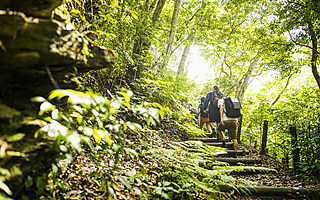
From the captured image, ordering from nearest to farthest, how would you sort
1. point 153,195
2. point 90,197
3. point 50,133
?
point 50,133 → point 90,197 → point 153,195

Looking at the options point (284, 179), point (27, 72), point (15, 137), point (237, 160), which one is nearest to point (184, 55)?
point (237, 160)

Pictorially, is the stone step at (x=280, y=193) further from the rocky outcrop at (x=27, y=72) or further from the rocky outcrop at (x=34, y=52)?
the rocky outcrop at (x=34, y=52)

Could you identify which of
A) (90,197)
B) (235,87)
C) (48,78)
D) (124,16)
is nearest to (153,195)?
(90,197)

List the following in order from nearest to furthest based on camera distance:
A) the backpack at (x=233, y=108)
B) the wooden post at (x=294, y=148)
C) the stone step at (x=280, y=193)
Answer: the stone step at (x=280, y=193)
the wooden post at (x=294, y=148)
the backpack at (x=233, y=108)

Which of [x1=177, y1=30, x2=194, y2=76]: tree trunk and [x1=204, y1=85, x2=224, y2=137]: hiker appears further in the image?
[x1=177, y1=30, x2=194, y2=76]: tree trunk

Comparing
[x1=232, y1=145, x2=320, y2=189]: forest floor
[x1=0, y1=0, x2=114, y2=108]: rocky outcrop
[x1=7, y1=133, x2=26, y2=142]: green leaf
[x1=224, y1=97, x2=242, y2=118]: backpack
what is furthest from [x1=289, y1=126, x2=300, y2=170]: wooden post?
[x1=7, y1=133, x2=26, y2=142]: green leaf

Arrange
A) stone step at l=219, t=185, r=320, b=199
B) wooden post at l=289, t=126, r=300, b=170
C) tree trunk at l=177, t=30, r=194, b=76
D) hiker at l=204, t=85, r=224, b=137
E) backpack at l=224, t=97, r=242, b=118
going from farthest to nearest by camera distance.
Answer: tree trunk at l=177, t=30, r=194, b=76, hiker at l=204, t=85, r=224, b=137, backpack at l=224, t=97, r=242, b=118, wooden post at l=289, t=126, r=300, b=170, stone step at l=219, t=185, r=320, b=199

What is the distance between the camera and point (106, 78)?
364 cm

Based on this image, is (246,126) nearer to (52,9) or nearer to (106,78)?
(106,78)

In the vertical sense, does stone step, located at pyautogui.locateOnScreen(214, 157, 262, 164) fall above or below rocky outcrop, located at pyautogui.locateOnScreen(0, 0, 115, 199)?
below

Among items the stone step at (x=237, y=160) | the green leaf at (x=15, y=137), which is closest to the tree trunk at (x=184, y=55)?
the stone step at (x=237, y=160)

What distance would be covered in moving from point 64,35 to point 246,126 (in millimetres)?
10642

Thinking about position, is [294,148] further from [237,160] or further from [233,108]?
[233,108]

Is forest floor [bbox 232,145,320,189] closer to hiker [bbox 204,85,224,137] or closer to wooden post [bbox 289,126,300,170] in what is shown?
wooden post [bbox 289,126,300,170]
